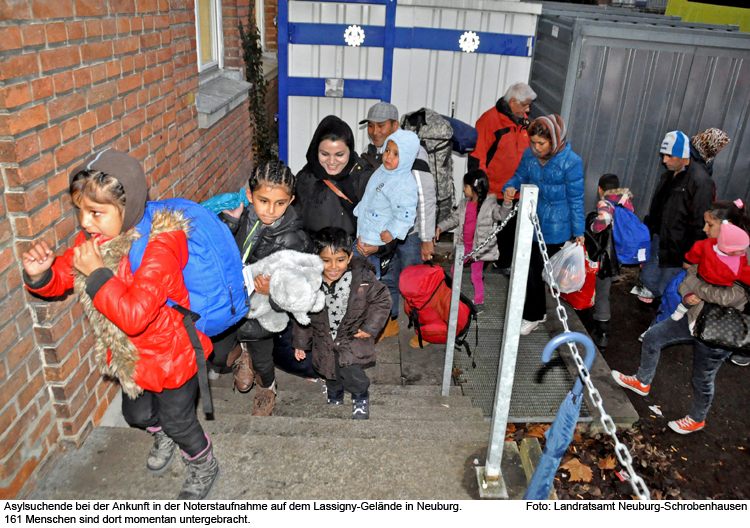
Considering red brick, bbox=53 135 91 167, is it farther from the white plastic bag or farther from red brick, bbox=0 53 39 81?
the white plastic bag

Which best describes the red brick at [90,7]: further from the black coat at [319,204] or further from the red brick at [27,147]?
the black coat at [319,204]

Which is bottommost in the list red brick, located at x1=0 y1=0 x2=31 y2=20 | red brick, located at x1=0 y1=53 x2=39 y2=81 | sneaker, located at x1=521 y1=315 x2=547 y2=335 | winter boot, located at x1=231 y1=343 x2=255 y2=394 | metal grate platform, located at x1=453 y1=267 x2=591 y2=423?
metal grate platform, located at x1=453 y1=267 x2=591 y2=423

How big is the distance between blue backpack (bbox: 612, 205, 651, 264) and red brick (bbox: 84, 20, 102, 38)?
466cm

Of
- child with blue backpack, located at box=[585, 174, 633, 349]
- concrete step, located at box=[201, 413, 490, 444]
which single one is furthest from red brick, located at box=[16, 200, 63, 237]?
child with blue backpack, located at box=[585, 174, 633, 349]

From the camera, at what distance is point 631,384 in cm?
492

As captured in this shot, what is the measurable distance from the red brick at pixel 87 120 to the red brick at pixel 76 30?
37 centimetres

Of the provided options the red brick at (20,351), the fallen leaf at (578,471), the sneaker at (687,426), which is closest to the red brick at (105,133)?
the red brick at (20,351)

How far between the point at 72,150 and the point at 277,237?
3.97ft

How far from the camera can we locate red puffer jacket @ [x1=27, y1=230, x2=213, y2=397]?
2.29 m

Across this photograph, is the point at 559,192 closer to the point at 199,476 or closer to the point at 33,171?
the point at 199,476

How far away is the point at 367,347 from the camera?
380 cm

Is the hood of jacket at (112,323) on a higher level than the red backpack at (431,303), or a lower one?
higher

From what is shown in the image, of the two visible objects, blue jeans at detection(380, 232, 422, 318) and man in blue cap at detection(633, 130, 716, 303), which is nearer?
blue jeans at detection(380, 232, 422, 318)

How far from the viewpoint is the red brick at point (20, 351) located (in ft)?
8.32
